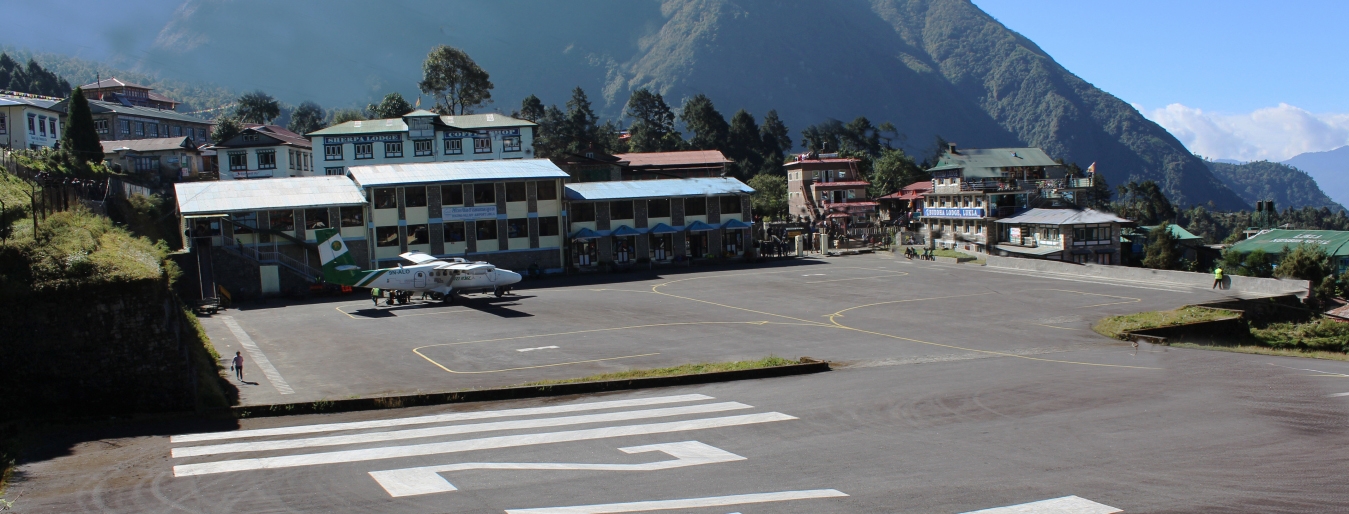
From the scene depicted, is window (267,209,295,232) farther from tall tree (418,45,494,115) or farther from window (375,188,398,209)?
tall tree (418,45,494,115)

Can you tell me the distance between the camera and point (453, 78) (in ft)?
317

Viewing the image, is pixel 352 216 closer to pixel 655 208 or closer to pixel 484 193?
pixel 484 193

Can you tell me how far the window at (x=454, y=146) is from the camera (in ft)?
243

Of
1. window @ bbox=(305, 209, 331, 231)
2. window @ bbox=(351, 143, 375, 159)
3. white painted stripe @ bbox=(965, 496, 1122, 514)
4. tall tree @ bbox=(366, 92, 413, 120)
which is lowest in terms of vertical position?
white painted stripe @ bbox=(965, 496, 1122, 514)

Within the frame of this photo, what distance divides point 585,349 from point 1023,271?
108ft

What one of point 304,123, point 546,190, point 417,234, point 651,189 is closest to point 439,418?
point 417,234

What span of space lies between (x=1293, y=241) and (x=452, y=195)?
218ft

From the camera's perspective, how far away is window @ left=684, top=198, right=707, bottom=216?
58.8m

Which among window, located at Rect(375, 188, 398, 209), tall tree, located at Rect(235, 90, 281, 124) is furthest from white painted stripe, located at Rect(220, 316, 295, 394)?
tall tree, located at Rect(235, 90, 281, 124)

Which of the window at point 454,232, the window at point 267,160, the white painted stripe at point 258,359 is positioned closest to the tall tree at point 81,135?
the window at point 267,160

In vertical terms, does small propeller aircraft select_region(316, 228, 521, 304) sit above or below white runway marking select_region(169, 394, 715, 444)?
above

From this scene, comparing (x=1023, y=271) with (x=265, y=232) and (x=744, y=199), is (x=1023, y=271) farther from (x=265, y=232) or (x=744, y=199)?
(x=265, y=232)

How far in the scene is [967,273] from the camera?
49469 mm

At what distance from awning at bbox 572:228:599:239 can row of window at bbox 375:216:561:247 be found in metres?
1.13
